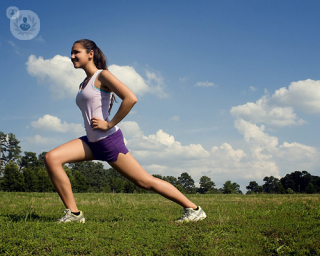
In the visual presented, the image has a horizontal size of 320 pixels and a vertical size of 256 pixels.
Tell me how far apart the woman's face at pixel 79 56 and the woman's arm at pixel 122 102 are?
642 mm

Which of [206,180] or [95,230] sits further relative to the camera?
[206,180]

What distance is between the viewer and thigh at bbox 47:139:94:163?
4258 millimetres

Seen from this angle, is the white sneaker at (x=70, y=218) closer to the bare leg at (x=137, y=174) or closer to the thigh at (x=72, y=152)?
the thigh at (x=72, y=152)

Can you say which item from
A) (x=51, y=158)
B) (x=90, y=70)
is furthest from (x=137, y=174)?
(x=90, y=70)

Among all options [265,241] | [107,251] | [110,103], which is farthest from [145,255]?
[110,103]

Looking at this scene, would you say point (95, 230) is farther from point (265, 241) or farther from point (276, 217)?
point (276, 217)

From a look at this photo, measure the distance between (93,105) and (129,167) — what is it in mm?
1070

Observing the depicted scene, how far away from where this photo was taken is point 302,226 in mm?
4172

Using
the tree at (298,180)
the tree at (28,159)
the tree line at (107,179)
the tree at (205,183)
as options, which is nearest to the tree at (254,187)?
the tree line at (107,179)

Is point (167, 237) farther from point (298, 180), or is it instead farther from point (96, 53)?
point (298, 180)

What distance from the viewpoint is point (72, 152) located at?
169 inches

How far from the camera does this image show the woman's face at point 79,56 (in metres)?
4.43

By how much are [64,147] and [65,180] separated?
54 centimetres

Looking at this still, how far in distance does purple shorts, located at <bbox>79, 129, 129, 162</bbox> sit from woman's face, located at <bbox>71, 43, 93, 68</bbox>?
4.10 feet
